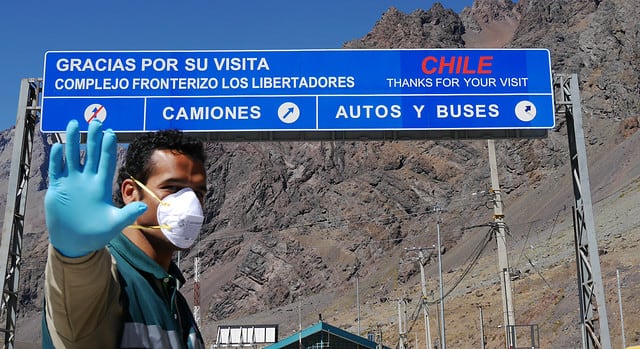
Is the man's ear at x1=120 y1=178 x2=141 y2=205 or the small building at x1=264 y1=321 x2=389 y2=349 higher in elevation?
the small building at x1=264 y1=321 x2=389 y2=349

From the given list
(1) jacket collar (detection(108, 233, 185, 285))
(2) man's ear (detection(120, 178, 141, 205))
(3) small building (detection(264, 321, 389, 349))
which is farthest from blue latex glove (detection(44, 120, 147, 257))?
(3) small building (detection(264, 321, 389, 349))

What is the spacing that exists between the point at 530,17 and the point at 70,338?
545 ft

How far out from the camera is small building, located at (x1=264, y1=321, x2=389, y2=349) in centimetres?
3628

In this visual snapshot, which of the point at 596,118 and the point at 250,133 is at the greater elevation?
the point at 596,118

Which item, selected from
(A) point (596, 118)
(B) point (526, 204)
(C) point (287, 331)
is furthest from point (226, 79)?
(A) point (596, 118)

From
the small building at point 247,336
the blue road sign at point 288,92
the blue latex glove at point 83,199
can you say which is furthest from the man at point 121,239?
the small building at point 247,336

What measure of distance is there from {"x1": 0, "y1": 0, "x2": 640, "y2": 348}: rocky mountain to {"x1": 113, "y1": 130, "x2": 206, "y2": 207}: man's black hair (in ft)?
260

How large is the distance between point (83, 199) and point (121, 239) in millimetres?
529

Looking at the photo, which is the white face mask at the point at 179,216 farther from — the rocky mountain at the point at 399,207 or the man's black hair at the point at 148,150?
the rocky mountain at the point at 399,207

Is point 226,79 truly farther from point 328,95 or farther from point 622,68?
point 622,68

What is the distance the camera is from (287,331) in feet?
339

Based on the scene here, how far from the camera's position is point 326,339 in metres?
37.4

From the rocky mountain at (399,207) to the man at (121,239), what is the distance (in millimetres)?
79184

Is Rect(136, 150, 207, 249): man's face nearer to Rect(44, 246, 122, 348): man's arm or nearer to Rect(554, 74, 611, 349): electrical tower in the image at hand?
Rect(44, 246, 122, 348): man's arm
